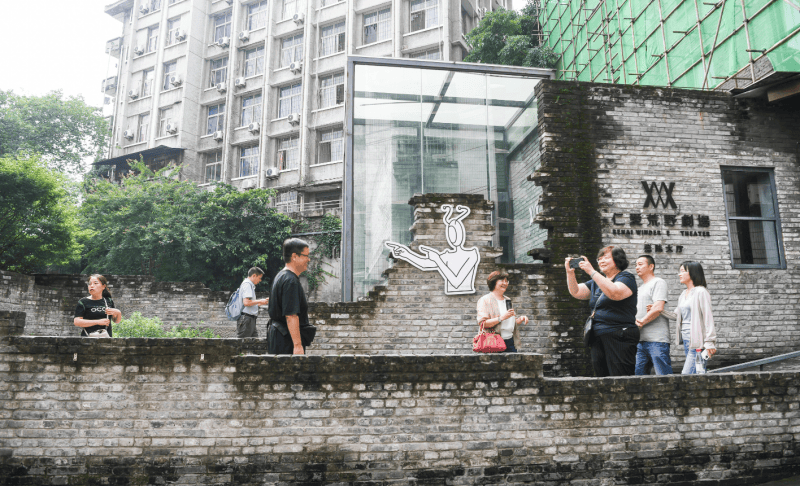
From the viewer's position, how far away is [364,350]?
24.3 feet

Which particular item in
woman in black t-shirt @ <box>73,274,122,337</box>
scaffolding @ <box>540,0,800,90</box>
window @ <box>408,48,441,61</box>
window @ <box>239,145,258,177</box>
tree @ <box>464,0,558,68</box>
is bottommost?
woman in black t-shirt @ <box>73,274,122,337</box>

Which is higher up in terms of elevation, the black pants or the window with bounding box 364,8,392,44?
the window with bounding box 364,8,392,44

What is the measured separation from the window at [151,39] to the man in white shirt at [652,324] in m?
38.2

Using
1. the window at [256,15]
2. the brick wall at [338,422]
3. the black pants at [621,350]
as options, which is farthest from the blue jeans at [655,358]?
the window at [256,15]

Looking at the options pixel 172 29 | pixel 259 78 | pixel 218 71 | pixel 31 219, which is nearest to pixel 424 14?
pixel 259 78

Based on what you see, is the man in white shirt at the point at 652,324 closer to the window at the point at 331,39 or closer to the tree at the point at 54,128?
the window at the point at 331,39

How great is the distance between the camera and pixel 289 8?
1240 inches

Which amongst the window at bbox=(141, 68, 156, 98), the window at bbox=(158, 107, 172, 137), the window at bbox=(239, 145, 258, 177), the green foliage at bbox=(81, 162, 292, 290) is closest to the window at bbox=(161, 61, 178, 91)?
the window at bbox=(141, 68, 156, 98)

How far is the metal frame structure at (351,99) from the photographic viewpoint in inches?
372

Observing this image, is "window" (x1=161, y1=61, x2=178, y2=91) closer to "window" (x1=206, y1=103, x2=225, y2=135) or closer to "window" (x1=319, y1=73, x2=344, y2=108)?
"window" (x1=206, y1=103, x2=225, y2=135)

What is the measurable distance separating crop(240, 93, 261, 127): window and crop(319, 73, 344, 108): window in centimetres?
445

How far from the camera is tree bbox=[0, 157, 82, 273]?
49.2 ft

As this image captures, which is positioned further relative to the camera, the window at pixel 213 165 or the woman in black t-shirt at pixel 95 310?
the window at pixel 213 165

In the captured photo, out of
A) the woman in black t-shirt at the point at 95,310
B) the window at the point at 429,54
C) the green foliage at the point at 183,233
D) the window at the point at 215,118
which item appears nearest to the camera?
the woman in black t-shirt at the point at 95,310
